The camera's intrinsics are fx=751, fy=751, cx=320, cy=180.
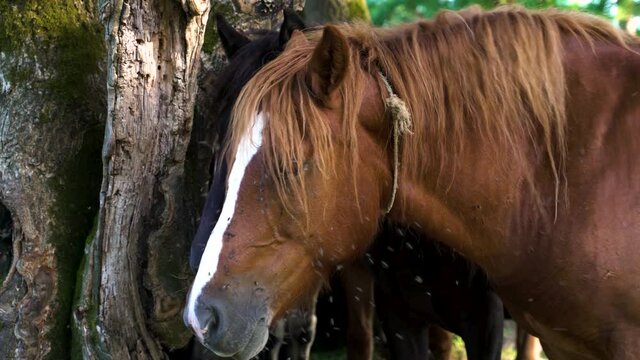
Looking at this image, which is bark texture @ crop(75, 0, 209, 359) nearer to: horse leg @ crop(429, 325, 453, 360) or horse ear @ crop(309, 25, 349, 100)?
horse ear @ crop(309, 25, 349, 100)

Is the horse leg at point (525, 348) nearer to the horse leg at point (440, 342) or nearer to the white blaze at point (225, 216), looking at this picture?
the horse leg at point (440, 342)

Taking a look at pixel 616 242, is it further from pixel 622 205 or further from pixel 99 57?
pixel 99 57

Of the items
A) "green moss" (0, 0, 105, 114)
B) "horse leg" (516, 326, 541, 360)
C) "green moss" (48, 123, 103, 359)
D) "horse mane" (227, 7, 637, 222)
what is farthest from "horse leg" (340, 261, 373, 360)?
"horse mane" (227, 7, 637, 222)

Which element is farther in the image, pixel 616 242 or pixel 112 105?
pixel 112 105

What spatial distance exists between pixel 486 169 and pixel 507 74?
291 millimetres

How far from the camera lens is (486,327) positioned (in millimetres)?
3189

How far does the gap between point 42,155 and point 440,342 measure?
2.53 m

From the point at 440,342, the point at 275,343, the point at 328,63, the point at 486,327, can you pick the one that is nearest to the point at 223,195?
the point at 328,63

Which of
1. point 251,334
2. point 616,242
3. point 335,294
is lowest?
point 335,294

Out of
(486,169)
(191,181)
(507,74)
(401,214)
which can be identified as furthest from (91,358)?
(507,74)

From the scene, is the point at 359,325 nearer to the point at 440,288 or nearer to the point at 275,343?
the point at 275,343

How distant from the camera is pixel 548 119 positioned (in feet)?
7.41

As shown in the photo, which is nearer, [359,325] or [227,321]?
[227,321]

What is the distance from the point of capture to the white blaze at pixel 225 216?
2098 mm
